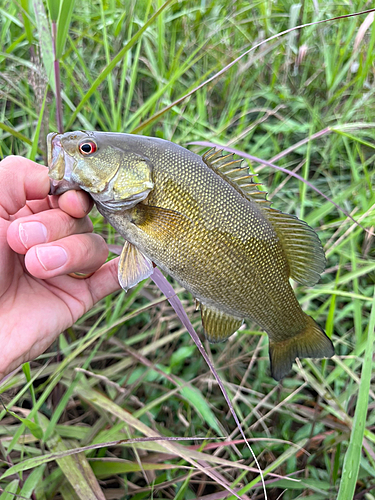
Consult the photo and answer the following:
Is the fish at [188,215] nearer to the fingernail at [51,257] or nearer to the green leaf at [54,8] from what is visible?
the fingernail at [51,257]

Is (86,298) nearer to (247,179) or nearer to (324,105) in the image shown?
(247,179)

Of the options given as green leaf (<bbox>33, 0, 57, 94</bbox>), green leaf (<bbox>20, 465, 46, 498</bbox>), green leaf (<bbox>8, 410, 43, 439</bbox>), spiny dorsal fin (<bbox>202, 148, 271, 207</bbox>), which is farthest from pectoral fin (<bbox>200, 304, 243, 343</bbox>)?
green leaf (<bbox>33, 0, 57, 94</bbox>)

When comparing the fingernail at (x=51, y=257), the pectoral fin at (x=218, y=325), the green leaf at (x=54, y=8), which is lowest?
the pectoral fin at (x=218, y=325)

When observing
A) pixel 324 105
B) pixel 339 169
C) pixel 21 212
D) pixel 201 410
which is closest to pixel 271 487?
pixel 201 410

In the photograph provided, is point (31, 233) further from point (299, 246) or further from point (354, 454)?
point (354, 454)

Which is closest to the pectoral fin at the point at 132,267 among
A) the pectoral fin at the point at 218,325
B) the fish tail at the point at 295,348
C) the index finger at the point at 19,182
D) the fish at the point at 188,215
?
the fish at the point at 188,215

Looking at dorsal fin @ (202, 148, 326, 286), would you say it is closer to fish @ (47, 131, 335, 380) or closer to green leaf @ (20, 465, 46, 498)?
fish @ (47, 131, 335, 380)

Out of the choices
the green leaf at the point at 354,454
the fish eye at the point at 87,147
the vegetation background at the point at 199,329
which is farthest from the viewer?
the vegetation background at the point at 199,329
